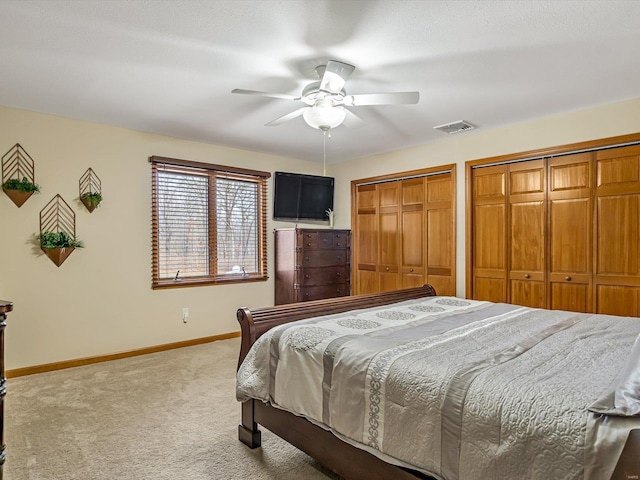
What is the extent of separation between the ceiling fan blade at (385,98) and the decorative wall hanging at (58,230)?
9.60 feet

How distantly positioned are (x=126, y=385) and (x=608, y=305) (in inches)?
164

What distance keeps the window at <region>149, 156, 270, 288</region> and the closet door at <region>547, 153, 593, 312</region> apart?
10.9 feet

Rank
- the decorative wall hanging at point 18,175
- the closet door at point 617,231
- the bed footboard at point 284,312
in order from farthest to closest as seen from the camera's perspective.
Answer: the decorative wall hanging at point 18,175
the closet door at point 617,231
the bed footboard at point 284,312

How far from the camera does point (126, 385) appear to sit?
328 cm

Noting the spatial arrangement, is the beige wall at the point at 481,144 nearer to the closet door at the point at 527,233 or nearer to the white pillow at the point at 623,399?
the closet door at the point at 527,233

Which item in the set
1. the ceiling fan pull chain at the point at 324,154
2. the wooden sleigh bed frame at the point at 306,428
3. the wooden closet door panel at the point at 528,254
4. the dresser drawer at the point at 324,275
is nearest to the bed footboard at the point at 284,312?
the wooden sleigh bed frame at the point at 306,428

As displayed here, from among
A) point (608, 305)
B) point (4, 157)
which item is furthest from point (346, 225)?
point (4, 157)

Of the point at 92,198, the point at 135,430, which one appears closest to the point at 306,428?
the point at 135,430

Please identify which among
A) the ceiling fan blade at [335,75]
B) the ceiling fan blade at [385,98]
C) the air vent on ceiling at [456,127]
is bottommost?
the ceiling fan blade at [385,98]

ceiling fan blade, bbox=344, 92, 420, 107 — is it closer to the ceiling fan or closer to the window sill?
the ceiling fan

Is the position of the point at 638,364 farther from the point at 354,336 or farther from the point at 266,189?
the point at 266,189

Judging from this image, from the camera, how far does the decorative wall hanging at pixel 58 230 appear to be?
11.8ft

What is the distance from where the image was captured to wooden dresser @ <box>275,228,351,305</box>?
484 cm

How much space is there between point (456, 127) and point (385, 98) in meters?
1.71
